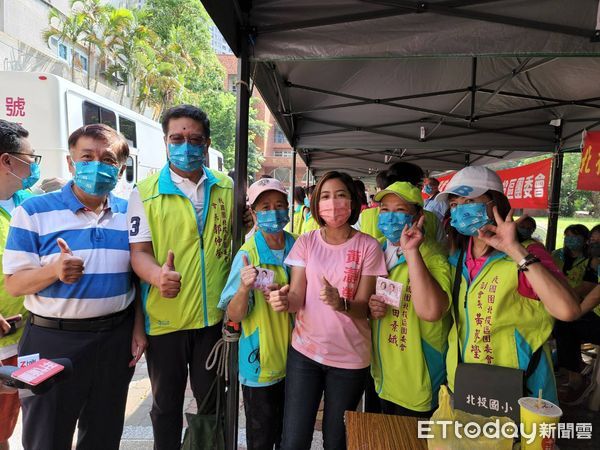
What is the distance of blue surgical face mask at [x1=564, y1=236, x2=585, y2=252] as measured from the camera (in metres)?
3.71

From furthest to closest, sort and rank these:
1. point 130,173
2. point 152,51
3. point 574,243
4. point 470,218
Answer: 1. point 152,51
2. point 130,173
3. point 574,243
4. point 470,218

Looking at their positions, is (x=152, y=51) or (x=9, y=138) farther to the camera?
(x=152, y=51)

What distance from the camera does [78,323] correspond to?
1.64 metres

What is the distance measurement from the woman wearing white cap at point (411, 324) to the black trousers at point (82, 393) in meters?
1.21

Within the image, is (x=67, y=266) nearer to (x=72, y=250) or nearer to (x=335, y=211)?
(x=72, y=250)

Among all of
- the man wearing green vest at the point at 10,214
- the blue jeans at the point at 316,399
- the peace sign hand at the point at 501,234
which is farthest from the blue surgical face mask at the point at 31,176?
the peace sign hand at the point at 501,234

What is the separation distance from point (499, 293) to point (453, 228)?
39cm

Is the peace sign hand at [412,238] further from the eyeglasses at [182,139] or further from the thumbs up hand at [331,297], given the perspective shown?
the eyeglasses at [182,139]

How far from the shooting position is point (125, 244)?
1777mm

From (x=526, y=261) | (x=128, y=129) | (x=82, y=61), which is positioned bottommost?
(x=526, y=261)

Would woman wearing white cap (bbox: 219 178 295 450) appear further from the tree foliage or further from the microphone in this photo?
the tree foliage

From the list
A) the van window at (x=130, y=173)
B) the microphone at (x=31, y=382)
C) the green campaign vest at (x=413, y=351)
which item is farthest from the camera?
the van window at (x=130, y=173)

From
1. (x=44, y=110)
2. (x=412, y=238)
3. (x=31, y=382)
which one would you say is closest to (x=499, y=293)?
(x=412, y=238)

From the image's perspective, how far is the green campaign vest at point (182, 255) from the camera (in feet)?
6.09
